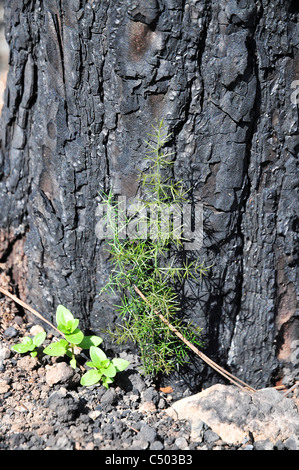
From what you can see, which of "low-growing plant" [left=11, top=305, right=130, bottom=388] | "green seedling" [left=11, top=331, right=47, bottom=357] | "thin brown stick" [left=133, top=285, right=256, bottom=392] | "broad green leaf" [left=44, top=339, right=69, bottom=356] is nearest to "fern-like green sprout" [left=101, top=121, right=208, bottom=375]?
"thin brown stick" [left=133, top=285, right=256, bottom=392]

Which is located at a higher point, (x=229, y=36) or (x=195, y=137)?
(x=229, y=36)

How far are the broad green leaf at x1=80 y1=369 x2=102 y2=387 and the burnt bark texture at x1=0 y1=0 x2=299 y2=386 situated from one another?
286mm

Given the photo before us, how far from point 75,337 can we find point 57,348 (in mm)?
94

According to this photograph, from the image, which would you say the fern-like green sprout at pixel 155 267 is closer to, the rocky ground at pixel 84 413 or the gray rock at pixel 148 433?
the rocky ground at pixel 84 413

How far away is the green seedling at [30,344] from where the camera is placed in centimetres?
237

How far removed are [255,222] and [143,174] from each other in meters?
0.53

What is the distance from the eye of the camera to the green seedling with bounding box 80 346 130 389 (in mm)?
2264

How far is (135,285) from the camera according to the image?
2.32 metres

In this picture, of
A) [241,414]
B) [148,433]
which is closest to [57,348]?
[148,433]

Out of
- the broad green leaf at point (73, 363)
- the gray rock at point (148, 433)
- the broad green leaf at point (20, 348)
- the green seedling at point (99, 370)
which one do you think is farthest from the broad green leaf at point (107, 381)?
the broad green leaf at point (20, 348)

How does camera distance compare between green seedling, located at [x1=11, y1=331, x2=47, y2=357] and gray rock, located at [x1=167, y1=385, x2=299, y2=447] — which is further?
green seedling, located at [x1=11, y1=331, x2=47, y2=357]

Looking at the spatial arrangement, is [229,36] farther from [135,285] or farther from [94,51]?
[135,285]

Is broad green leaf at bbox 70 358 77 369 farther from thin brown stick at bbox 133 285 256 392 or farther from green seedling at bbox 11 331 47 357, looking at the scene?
thin brown stick at bbox 133 285 256 392

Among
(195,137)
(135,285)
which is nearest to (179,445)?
(135,285)
